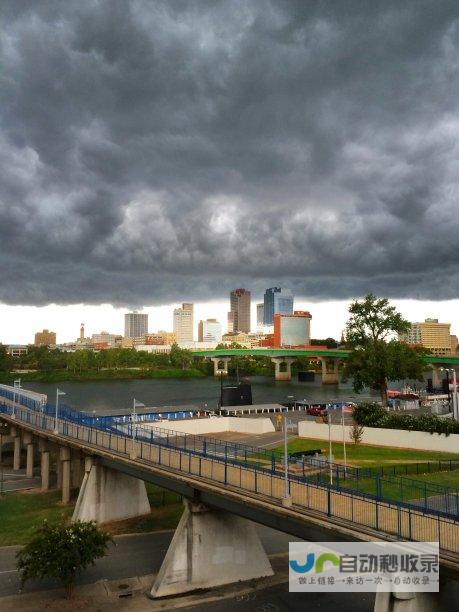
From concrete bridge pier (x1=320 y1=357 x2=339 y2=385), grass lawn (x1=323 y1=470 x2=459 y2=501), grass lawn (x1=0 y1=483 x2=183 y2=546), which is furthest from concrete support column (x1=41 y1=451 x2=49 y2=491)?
concrete bridge pier (x1=320 y1=357 x2=339 y2=385)

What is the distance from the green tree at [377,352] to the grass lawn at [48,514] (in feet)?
128

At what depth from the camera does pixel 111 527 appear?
3697cm

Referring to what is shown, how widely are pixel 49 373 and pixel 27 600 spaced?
536 ft

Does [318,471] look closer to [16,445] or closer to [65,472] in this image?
[65,472]

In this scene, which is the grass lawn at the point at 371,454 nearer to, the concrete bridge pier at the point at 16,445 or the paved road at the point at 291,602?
the paved road at the point at 291,602

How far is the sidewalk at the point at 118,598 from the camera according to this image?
2566 cm

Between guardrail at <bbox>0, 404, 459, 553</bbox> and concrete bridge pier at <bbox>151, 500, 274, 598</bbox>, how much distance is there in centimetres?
Result: 254

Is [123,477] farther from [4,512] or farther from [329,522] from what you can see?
[329,522]

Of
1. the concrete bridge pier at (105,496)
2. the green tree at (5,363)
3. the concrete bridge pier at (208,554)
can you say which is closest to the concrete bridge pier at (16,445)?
the concrete bridge pier at (105,496)

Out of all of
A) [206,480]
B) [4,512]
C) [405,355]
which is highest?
[405,355]

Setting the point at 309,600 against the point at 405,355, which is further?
the point at 405,355

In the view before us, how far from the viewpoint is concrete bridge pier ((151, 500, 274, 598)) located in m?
27.0

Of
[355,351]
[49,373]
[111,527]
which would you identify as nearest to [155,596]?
[111,527]

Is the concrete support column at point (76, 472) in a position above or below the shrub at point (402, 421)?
below
